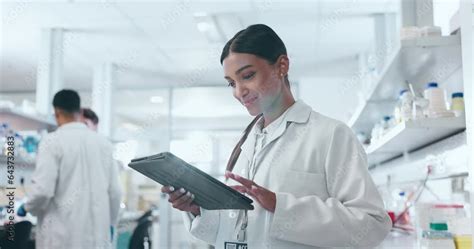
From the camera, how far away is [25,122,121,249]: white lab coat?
2451 mm

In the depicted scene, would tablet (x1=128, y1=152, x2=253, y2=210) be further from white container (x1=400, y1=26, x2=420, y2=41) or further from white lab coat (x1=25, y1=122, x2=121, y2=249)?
white lab coat (x1=25, y1=122, x2=121, y2=249)

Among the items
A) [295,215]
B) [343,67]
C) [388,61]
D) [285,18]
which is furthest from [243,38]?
[343,67]

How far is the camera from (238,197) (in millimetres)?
1000

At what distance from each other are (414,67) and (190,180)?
1.44 meters

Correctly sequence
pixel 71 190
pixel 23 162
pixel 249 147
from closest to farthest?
pixel 249 147
pixel 71 190
pixel 23 162

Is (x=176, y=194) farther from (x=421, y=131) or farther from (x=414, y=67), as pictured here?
(x=414, y=67)

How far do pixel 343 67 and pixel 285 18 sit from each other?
170 cm

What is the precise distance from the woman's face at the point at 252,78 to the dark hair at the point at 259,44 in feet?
0.04

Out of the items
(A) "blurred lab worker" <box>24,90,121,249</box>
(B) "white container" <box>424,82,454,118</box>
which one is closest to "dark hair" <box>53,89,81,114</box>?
(A) "blurred lab worker" <box>24,90,121,249</box>

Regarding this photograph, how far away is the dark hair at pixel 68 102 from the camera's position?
2602 mm

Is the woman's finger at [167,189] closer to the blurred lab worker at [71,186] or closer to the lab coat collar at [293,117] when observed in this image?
the lab coat collar at [293,117]

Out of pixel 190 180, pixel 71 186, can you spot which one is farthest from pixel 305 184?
pixel 71 186

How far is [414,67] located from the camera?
2139 mm

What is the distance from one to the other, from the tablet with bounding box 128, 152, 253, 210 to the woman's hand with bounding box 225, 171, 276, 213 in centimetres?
2
